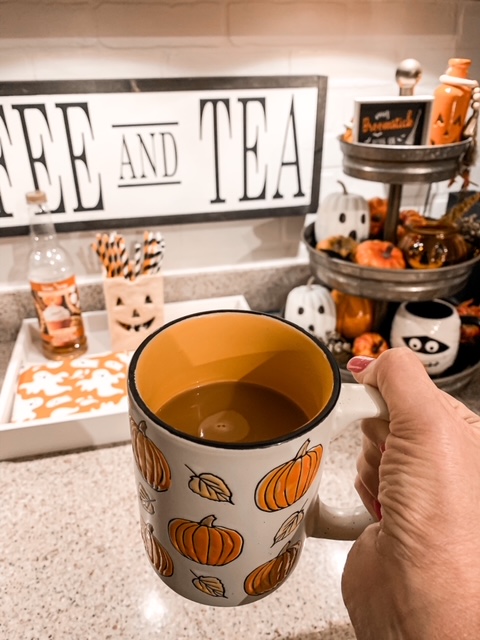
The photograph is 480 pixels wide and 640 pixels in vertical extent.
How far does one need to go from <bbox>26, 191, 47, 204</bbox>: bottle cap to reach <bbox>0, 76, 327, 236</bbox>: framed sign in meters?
0.07

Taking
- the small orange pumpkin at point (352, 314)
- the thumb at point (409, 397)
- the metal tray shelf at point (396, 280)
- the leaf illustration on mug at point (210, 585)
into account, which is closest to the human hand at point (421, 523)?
the thumb at point (409, 397)

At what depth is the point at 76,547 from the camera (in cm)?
55

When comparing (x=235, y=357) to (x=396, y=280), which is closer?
(x=235, y=357)

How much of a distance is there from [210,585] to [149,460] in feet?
0.38

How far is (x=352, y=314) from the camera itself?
2.69 ft

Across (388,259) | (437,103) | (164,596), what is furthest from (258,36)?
(164,596)

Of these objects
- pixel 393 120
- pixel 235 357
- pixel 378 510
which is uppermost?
pixel 393 120

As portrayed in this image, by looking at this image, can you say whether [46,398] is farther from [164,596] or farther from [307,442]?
[307,442]

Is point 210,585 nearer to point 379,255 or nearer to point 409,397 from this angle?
point 409,397

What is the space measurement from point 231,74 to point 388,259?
0.38 m

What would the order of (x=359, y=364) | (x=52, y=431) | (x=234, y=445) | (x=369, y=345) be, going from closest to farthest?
(x=234, y=445) → (x=359, y=364) → (x=52, y=431) → (x=369, y=345)

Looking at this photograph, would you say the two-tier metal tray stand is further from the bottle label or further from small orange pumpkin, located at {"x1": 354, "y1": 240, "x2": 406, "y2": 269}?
the bottle label

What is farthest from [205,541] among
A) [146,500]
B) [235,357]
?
[235,357]

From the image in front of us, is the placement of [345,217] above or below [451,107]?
below
